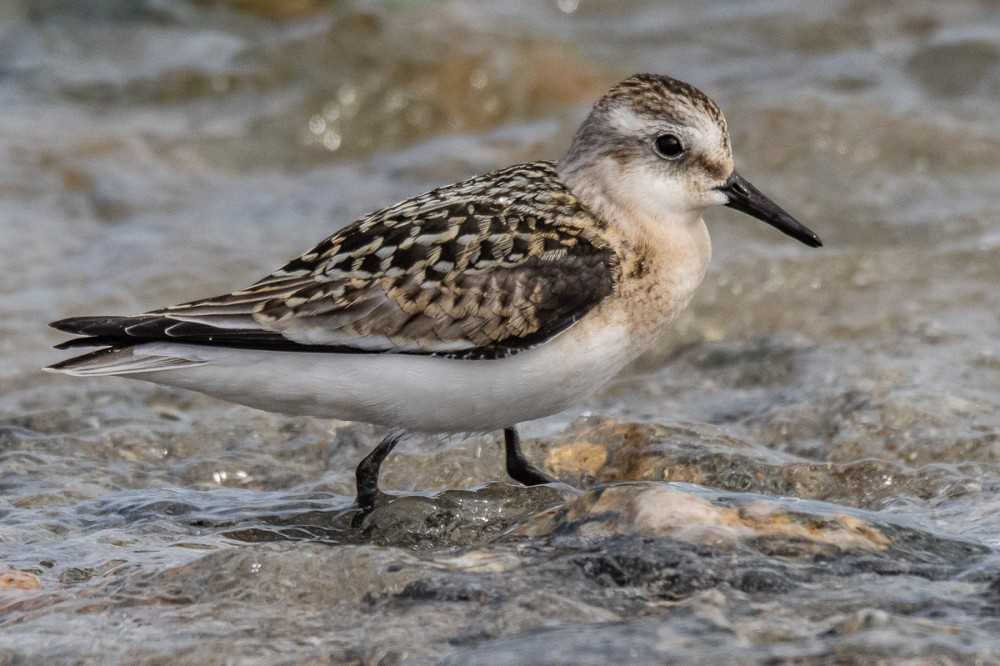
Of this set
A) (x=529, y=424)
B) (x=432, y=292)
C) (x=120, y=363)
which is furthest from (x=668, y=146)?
(x=120, y=363)

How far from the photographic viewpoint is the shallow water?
480 cm

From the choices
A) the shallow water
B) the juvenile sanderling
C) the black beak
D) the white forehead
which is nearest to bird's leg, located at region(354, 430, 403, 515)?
the juvenile sanderling

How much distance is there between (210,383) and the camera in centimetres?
615

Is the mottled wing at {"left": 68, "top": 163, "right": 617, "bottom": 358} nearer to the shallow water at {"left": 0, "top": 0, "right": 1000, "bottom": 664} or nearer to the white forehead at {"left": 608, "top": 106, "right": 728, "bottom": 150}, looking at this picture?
the white forehead at {"left": 608, "top": 106, "right": 728, "bottom": 150}

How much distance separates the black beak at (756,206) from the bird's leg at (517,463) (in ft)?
5.25

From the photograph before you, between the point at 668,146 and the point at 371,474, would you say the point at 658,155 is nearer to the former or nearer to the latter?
the point at 668,146

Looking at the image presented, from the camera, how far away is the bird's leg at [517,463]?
684 cm

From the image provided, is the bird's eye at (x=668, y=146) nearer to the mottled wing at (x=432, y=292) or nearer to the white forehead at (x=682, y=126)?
the white forehead at (x=682, y=126)

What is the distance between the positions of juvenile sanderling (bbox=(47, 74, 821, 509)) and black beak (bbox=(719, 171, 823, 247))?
0.47 m

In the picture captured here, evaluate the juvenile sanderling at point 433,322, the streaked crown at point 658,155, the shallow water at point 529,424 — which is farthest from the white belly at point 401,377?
the streaked crown at point 658,155

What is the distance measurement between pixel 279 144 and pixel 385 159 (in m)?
1.19

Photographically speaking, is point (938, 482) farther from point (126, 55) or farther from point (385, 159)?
point (126, 55)

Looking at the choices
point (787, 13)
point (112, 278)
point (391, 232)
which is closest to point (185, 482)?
point (391, 232)

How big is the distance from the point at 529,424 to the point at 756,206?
1.95 metres
